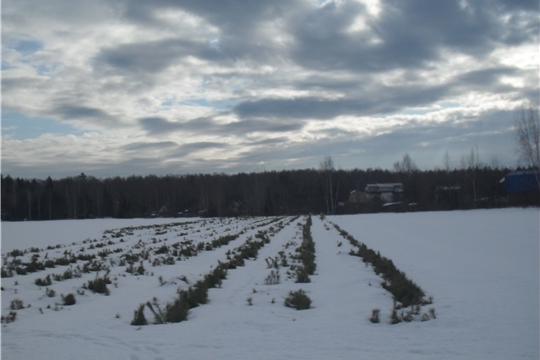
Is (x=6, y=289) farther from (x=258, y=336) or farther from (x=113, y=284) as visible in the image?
(x=258, y=336)

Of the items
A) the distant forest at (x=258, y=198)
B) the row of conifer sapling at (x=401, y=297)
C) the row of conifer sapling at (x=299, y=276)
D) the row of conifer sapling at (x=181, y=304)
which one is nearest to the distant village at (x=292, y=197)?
the distant forest at (x=258, y=198)

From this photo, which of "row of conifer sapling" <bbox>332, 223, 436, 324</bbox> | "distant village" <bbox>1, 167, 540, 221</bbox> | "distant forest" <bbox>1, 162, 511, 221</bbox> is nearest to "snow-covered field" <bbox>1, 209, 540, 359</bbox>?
"row of conifer sapling" <bbox>332, 223, 436, 324</bbox>

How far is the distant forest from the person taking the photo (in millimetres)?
66694

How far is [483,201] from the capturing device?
198 feet

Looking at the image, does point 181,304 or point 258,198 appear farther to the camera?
point 258,198

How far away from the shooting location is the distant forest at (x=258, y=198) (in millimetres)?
66694

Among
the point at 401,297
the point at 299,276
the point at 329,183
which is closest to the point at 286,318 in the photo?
the point at 401,297

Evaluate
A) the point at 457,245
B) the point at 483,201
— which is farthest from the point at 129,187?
the point at 457,245

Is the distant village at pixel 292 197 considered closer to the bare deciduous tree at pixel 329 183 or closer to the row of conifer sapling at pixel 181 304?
the bare deciduous tree at pixel 329 183

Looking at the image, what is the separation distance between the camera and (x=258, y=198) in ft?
312

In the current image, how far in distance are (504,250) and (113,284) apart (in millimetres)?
11956

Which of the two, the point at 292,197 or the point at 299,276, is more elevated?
the point at 292,197

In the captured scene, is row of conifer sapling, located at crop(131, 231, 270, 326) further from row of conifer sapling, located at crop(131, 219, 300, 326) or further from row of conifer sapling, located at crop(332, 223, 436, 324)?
row of conifer sapling, located at crop(332, 223, 436, 324)

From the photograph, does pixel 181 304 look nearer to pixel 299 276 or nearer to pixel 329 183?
pixel 299 276
